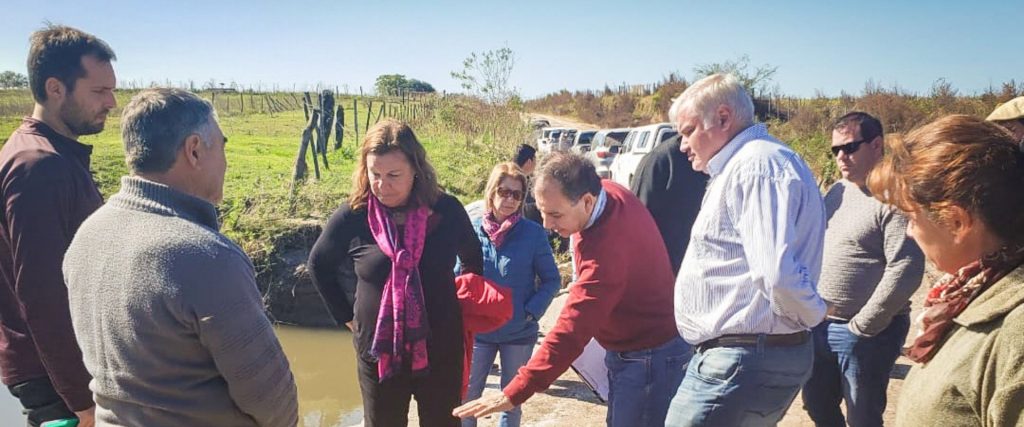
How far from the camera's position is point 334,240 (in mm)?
2816

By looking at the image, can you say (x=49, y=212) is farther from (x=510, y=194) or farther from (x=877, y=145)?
(x=877, y=145)

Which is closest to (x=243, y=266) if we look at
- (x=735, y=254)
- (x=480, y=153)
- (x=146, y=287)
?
(x=146, y=287)

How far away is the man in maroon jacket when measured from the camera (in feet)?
6.79

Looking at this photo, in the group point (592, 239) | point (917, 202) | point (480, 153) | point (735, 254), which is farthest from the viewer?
point (480, 153)

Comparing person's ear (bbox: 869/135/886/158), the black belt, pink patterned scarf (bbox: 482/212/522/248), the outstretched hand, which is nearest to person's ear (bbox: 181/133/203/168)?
the outstretched hand

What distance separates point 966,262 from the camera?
130cm

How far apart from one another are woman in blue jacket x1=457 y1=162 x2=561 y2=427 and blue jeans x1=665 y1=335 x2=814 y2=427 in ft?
5.23

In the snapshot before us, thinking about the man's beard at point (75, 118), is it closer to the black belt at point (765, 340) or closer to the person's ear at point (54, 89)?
the person's ear at point (54, 89)

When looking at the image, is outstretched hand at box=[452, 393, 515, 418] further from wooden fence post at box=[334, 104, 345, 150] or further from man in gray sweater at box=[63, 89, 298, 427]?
wooden fence post at box=[334, 104, 345, 150]

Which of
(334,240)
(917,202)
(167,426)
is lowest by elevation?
(167,426)

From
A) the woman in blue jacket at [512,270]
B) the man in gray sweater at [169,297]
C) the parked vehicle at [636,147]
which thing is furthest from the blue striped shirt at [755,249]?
the parked vehicle at [636,147]

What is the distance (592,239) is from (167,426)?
55.9 inches

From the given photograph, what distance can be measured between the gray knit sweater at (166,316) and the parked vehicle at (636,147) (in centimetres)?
1188

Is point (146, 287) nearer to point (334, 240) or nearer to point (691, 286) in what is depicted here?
point (334, 240)
